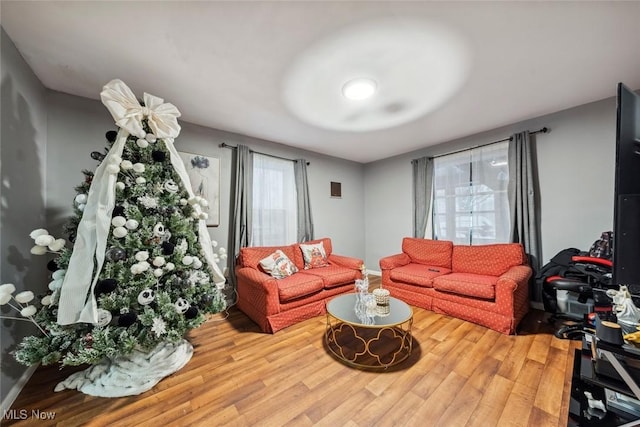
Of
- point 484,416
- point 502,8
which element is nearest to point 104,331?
point 484,416

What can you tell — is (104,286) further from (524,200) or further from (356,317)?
(524,200)

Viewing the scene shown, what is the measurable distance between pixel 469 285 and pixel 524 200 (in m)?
1.41

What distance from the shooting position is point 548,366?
174cm

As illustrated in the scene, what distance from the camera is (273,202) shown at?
142 inches

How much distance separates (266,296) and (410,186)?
321 centimetres

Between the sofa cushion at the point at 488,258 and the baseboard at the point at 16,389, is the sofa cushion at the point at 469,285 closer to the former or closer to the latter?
the sofa cushion at the point at 488,258

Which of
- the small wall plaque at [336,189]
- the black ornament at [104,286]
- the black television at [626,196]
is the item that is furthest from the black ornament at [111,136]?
the small wall plaque at [336,189]

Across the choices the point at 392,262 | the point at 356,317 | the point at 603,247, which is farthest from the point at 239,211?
the point at 603,247

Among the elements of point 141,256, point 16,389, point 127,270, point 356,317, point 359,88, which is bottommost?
point 16,389

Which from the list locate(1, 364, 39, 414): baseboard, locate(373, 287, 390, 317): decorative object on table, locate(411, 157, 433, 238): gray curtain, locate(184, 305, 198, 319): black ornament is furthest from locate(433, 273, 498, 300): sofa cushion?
locate(1, 364, 39, 414): baseboard

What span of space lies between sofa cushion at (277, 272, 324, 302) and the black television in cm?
222

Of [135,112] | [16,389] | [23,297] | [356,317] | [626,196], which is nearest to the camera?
[626,196]

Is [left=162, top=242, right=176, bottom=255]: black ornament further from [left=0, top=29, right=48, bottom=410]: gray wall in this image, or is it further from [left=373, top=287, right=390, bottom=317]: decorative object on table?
[left=373, top=287, right=390, bottom=317]: decorative object on table

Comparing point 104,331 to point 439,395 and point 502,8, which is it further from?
point 502,8
